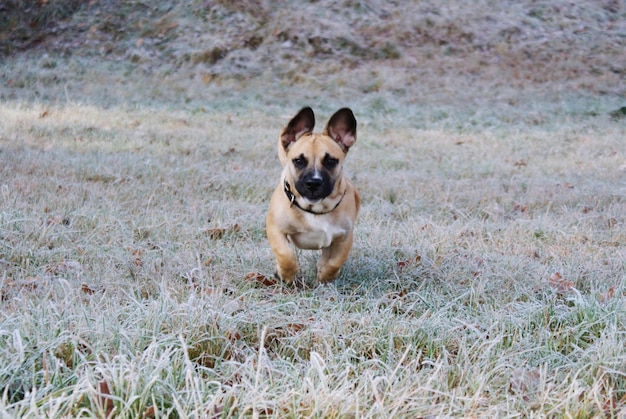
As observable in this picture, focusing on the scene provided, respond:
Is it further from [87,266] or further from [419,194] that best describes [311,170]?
[419,194]

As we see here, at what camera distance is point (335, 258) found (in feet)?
14.0

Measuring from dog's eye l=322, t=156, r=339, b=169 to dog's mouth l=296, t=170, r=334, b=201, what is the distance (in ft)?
0.32

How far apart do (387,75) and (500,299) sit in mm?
13887

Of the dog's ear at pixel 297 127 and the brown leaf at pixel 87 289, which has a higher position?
the dog's ear at pixel 297 127

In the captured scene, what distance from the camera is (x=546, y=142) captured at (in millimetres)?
11664

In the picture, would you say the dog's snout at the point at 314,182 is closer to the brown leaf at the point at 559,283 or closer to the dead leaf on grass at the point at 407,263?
the dead leaf on grass at the point at 407,263

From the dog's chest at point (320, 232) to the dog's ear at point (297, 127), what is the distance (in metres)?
0.59

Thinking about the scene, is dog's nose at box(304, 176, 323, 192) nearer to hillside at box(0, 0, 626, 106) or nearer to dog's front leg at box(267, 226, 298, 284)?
dog's front leg at box(267, 226, 298, 284)

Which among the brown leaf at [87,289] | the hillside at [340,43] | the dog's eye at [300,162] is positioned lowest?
the hillside at [340,43]

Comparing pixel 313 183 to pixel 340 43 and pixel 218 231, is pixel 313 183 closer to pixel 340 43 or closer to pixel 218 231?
pixel 218 231

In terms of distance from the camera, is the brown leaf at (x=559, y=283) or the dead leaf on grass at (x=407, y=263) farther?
the dead leaf on grass at (x=407, y=263)

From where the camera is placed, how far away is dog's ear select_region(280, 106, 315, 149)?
4312 mm

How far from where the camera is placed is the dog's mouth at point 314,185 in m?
4.00

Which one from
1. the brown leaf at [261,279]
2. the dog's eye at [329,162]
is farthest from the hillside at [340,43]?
the brown leaf at [261,279]
